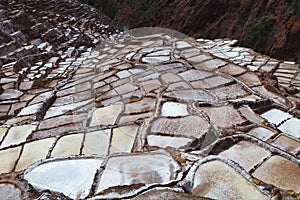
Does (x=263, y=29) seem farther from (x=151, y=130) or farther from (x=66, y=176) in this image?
(x=66, y=176)

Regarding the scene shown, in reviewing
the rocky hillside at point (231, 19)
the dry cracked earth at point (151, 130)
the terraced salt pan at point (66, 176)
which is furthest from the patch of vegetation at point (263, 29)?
the terraced salt pan at point (66, 176)

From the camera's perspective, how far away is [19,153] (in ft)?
7.07

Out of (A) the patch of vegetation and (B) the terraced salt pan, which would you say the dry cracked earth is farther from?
(A) the patch of vegetation

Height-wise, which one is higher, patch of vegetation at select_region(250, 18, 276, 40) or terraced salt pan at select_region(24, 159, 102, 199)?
terraced salt pan at select_region(24, 159, 102, 199)

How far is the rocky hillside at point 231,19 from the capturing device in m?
9.11

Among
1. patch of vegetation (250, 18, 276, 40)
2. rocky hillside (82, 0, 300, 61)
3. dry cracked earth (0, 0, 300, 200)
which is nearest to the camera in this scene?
dry cracked earth (0, 0, 300, 200)

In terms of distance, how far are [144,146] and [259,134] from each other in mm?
754

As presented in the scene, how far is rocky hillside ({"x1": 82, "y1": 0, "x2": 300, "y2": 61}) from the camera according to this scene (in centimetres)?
911

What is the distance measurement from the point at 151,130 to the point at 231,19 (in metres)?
10.9

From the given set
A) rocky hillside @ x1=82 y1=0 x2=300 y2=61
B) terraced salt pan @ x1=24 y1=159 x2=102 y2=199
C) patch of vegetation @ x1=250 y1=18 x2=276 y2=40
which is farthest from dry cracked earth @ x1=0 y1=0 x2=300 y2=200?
patch of vegetation @ x1=250 y1=18 x2=276 y2=40

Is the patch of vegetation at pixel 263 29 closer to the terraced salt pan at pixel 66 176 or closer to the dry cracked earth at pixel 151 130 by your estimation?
the dry cracked earth at pixel 151 130

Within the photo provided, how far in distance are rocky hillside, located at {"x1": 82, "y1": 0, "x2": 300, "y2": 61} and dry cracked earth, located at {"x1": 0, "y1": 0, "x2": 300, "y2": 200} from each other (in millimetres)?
5536

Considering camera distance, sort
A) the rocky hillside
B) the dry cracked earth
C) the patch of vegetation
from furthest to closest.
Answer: the patch of vegetation, the rocky hillside, the dry cracked earth

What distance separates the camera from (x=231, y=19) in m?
12.0
